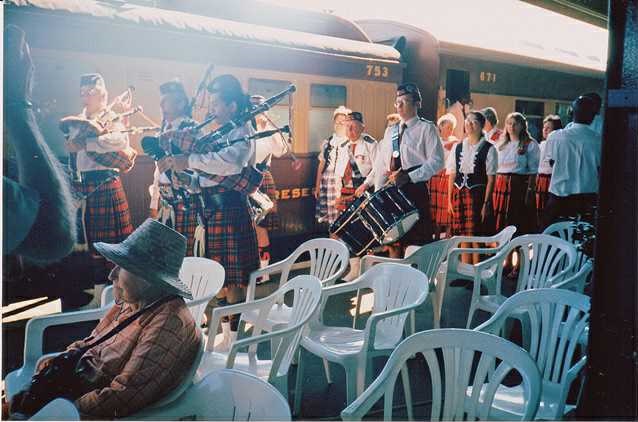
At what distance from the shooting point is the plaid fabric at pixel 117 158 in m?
4.19

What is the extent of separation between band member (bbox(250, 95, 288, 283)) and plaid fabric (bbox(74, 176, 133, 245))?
124 centimetres

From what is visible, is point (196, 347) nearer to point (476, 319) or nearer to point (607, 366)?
point (607, 366)

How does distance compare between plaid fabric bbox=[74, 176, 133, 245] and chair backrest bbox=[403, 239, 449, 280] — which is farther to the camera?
plaid fabric bbox=[74, 176, 133, 245]

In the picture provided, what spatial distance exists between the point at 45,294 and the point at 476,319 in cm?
309

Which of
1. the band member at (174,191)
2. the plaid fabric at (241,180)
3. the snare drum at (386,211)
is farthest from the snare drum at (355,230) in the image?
the band member at (174,191)

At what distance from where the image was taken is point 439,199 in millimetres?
6250

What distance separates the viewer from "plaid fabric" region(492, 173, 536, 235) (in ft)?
20.7

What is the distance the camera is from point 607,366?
218 centimetres

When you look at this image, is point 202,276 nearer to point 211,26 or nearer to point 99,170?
point 99,170

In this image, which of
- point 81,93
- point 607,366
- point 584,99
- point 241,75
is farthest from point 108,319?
point 584,99

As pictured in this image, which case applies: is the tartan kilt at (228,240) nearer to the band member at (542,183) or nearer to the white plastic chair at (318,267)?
the white plastic chair at (318,267)

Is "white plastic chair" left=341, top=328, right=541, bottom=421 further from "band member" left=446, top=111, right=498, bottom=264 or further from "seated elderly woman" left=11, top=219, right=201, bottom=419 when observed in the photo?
"band member" left=446, top=111, right=498, bottom=264

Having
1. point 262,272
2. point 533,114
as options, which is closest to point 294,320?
point 262,272

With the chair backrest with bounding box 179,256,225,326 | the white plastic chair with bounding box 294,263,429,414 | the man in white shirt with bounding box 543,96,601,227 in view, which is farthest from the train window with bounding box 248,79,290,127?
the white plastic chair with bounding box 294,263,429,414
